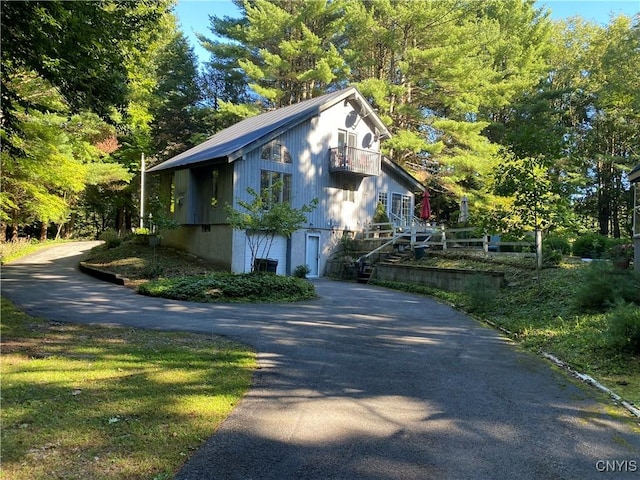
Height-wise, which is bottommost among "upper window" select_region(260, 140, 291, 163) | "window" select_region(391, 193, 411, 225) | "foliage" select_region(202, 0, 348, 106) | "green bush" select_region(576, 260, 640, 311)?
"green bush" select_region(576, 260, 640, 311)

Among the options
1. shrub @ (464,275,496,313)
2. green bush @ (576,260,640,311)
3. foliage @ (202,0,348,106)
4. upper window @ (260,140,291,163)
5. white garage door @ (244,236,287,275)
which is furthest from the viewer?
foliage @ (202,0,348,106)

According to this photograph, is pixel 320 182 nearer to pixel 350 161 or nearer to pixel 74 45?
pixel 350 161

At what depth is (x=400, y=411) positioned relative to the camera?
455 cm

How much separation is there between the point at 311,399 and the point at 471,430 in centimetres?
160

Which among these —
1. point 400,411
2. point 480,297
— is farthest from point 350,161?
point 400,411

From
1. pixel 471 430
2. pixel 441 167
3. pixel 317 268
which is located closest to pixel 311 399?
pixel 471 430

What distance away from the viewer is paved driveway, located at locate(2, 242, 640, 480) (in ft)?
11.3

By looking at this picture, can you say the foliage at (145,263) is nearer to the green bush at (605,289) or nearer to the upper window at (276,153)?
the upper window at (276,153)

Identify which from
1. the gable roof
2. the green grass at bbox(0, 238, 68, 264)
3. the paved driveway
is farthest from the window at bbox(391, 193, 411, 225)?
the green grass at bbox(0, 238, 68, 264)

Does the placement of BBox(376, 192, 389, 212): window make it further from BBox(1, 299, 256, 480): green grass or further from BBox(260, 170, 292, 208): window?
BBox(1, 299, 256, 480): green grass

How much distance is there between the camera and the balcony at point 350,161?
22.2 m

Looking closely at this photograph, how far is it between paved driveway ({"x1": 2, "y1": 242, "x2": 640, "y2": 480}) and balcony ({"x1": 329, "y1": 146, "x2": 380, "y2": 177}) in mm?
13704

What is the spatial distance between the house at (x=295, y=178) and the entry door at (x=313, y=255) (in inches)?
1.9

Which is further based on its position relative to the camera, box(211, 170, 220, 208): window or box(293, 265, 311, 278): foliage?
box(211, 170, 220, 208): window
